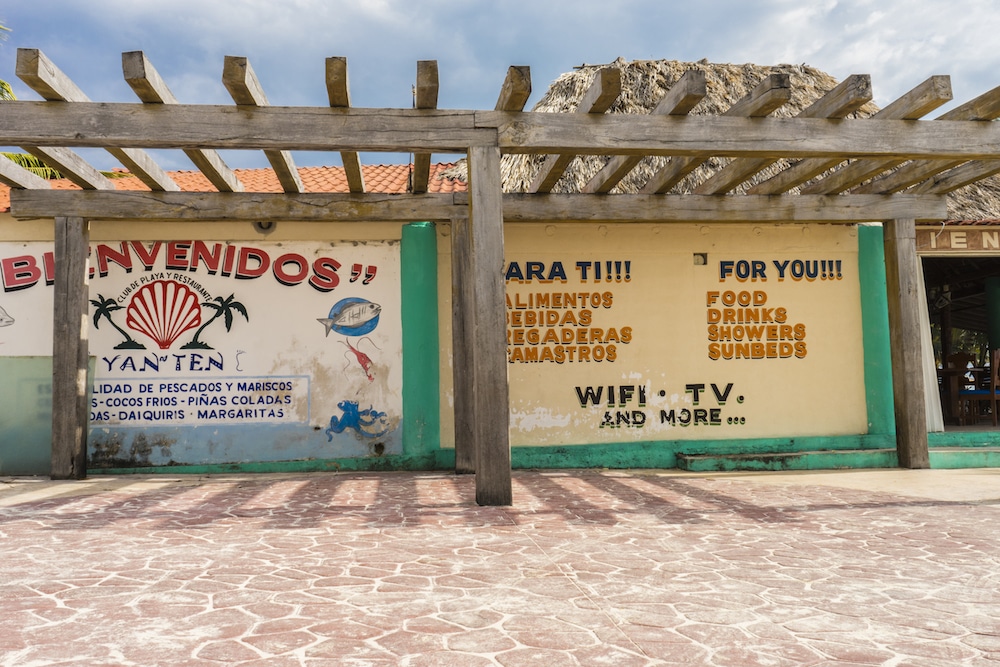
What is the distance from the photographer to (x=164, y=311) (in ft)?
25.6

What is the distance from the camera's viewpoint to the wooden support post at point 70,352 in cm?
710

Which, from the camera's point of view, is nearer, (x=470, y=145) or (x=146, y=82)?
(x=146, y=82)

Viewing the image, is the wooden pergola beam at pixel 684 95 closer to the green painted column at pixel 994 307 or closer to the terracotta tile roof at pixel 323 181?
the terracotta tile roof at pixel 323 181

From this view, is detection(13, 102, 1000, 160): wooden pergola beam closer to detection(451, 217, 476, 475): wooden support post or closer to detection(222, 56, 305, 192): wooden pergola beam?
detection(222, 56, 305, 192): wooden pergola beam

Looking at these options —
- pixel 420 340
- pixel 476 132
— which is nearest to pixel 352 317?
pixel 420 340

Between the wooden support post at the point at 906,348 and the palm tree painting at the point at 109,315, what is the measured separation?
25.5 ft

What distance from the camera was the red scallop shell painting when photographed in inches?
305

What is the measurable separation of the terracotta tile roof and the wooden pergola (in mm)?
2062

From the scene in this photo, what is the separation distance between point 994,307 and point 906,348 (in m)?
6.24

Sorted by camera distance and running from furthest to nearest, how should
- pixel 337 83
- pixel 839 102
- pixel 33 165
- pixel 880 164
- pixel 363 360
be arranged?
pixel 33 165, pixel 363 360, pixel 880 164, pixel 839 102, pixel 337 83

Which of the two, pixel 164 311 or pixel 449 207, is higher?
pixel 449 207

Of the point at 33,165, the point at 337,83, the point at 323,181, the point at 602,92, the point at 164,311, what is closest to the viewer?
the point at 337,83

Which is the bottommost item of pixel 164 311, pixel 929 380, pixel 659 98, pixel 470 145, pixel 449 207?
pixel 929 380

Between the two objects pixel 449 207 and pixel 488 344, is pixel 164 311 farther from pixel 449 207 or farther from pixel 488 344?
pixel 488 344
